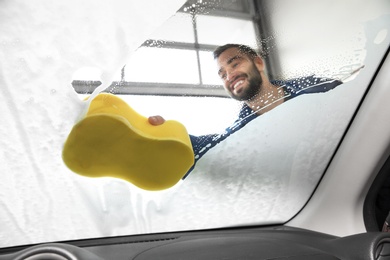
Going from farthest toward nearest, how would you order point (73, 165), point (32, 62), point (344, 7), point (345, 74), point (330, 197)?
point (330, 197) → point (345, 74) → point (344, 7) → point (73, 165) → point (32, 62)

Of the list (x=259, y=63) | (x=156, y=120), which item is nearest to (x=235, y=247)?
(x=156, y=120)

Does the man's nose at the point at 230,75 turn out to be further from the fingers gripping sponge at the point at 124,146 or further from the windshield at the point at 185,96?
the fingers gripping sponge at the point at 124,146

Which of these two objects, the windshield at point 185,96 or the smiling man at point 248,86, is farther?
the smiling man at point 248,86

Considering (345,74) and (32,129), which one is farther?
(345,74)

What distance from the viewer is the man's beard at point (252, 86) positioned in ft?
4.17

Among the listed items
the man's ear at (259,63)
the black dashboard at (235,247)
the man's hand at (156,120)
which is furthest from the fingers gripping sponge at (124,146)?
the man's ear at (259,63)

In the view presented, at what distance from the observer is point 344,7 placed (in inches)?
49.2

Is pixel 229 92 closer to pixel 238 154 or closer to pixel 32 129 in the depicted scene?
pixel 238 154

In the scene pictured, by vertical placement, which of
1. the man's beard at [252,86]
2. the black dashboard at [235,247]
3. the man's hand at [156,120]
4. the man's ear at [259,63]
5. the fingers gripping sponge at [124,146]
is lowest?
the black dashboard at [235,247]

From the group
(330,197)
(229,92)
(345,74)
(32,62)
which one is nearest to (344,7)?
(345,74)

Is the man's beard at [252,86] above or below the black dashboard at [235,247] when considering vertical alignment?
above

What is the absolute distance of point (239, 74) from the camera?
1253mm

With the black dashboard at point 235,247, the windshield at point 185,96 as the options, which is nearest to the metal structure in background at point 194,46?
the windshield at point 185,96

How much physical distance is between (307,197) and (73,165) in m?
0.95
